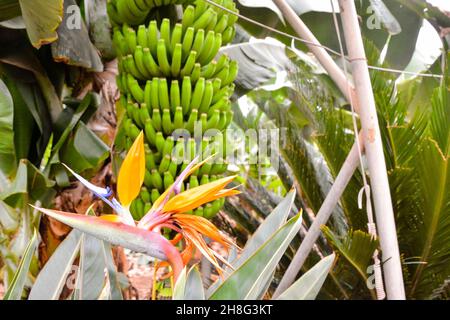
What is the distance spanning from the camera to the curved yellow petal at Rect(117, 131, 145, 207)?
20.6 inches

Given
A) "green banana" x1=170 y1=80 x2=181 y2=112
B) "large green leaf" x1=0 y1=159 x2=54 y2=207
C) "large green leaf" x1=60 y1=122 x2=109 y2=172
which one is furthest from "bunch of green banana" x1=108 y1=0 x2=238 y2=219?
"large green leaf" x1=0 y1=159 x2=54 y2=207

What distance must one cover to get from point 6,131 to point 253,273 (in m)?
1.08

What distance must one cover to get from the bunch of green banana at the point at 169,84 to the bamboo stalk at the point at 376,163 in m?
0.47

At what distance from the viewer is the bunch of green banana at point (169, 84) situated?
1.26 metres

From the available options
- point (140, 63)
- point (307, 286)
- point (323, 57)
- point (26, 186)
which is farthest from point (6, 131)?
point (307, 286)

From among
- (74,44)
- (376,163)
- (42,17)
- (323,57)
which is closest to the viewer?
(376,163)

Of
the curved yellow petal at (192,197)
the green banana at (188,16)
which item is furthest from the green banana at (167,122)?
the curved yellow petal at (192,197)

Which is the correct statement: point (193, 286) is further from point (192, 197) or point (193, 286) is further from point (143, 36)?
point (143, 36)

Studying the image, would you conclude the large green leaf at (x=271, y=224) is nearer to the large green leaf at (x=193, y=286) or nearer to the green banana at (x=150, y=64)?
the large green leaf at (x=193, y=286)

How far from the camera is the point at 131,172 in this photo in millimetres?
527

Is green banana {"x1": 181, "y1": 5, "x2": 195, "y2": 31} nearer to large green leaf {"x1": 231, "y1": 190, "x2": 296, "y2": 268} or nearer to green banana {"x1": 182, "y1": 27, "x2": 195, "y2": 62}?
green banana {"x1": 182, "y1": 27, "x2": 195, "y2": 62}
